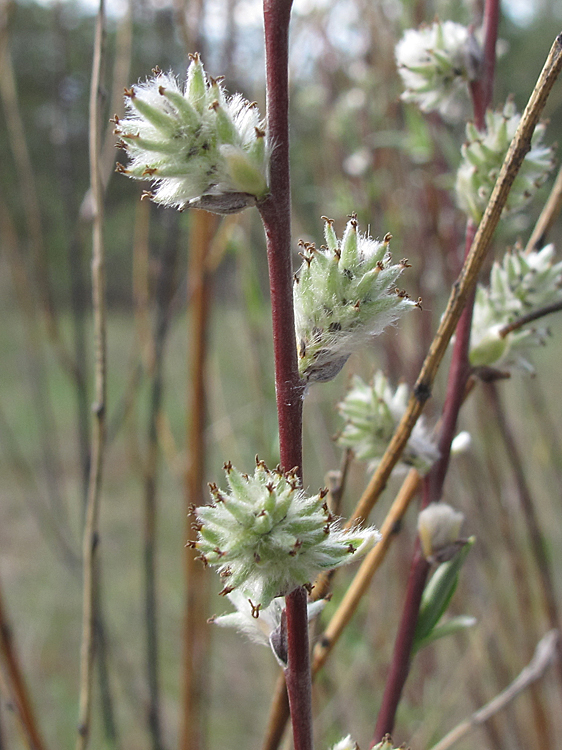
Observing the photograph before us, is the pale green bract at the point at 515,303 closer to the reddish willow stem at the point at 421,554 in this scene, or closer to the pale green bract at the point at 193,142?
the reddish willow stem at the point at 421,554

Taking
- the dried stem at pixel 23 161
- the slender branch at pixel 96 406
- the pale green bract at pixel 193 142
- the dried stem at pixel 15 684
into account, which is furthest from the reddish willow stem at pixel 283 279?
the dried stem at pixel 23 161

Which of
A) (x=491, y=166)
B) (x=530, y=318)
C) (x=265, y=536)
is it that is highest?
(x=491, y=166)

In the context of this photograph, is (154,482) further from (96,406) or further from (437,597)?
(437,597)

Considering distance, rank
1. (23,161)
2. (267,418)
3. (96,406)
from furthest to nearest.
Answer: (267,418)
(23,161)
(96,406)

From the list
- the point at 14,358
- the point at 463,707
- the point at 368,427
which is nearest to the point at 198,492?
the point at 368,427

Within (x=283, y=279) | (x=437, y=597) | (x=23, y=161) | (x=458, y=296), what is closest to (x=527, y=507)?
(x=437, y=597)

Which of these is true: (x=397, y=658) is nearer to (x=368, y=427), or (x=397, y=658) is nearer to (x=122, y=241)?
(x=368, y=427)

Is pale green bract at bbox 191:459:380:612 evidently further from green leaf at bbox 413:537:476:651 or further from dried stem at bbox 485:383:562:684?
dried stem at bbox 485:383:562:684
